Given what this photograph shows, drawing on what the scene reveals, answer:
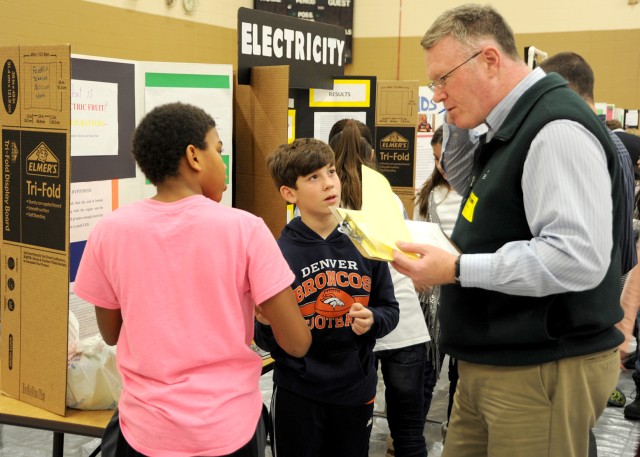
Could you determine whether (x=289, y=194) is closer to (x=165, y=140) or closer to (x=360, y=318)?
(x=360, y=318)

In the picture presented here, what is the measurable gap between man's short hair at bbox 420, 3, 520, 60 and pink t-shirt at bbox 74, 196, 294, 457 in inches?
24.0

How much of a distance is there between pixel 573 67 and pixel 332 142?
0.97 metres

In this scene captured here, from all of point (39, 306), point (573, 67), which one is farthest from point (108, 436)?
point (573, 67)

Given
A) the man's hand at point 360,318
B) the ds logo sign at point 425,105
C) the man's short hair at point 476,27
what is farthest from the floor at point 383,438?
the ds logo sign at point 425,105

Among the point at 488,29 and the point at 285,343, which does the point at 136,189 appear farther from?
the point at 488,29

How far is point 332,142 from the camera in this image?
278 cm

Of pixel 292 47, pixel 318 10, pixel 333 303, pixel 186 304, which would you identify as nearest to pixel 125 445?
pixel 186 304

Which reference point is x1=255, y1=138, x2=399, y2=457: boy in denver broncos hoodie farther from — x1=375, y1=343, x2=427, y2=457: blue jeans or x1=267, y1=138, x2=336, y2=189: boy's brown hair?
x1=375, y1=343, x2=427, y2=457: blue jeans

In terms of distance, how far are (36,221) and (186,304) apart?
0.87 meters

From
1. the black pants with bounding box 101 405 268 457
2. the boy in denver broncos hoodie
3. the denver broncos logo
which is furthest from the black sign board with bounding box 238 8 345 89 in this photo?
the black pants with bounding box 101 405 268 457

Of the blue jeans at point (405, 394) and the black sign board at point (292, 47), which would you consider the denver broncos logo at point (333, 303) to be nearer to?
the blue jeans at point (405, 394)

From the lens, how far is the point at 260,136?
2.77 meters

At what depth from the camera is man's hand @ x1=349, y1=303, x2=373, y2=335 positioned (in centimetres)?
186

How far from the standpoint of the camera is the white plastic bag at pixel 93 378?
2.02 meters
